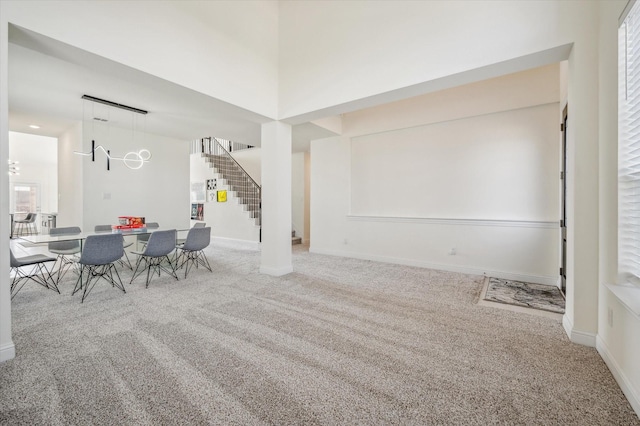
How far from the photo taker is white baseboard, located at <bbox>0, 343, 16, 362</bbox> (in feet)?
6.77

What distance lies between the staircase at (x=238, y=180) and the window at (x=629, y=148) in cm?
743

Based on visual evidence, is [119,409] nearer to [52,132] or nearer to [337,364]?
[337,364]

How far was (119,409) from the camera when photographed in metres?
1.59

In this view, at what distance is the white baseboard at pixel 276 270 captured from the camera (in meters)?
4.55

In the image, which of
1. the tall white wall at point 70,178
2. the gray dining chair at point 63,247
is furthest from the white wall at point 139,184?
the gray dining chair at point 63,247

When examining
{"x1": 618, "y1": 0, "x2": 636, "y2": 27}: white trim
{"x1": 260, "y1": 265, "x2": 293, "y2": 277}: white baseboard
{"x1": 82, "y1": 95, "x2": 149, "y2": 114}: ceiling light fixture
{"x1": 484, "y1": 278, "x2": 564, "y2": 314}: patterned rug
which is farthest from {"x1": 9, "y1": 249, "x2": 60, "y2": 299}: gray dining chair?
{"x1": 618, "y1": 0, "x2": 636, "y2": 27}: white trim

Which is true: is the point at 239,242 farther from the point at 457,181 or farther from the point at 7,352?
the point at 7,352

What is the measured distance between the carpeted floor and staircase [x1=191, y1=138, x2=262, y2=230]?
5253 mm

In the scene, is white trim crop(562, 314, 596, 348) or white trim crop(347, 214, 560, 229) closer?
white trim crop(562, 314, 596, 348)

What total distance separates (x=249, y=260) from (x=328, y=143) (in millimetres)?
3205

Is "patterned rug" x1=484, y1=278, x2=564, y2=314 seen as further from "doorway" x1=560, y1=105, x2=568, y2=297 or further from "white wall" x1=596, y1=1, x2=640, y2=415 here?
"white wall" x1=596, y1=1, x2=640, y2=415

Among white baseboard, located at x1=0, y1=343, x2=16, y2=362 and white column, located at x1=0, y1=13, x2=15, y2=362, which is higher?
white column, located at x1=0, y1=13, x2=15, y2=362

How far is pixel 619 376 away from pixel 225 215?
881 cm

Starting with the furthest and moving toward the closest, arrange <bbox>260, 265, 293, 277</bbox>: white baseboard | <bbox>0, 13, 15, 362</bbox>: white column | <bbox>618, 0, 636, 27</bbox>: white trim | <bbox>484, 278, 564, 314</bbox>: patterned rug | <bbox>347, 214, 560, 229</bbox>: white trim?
<bbox>260, 265, 293, 277</bbox>: white baseboard, <bbox>347, 214, 560, 229</bbox>: white trim, <bbox>484, 278, 564, 314</bbox>: patterned rug, <bbox>0, 13, 15, 362</bbox>: white column, <bbox>618, 0, 636, 27</bbox>: white trim
